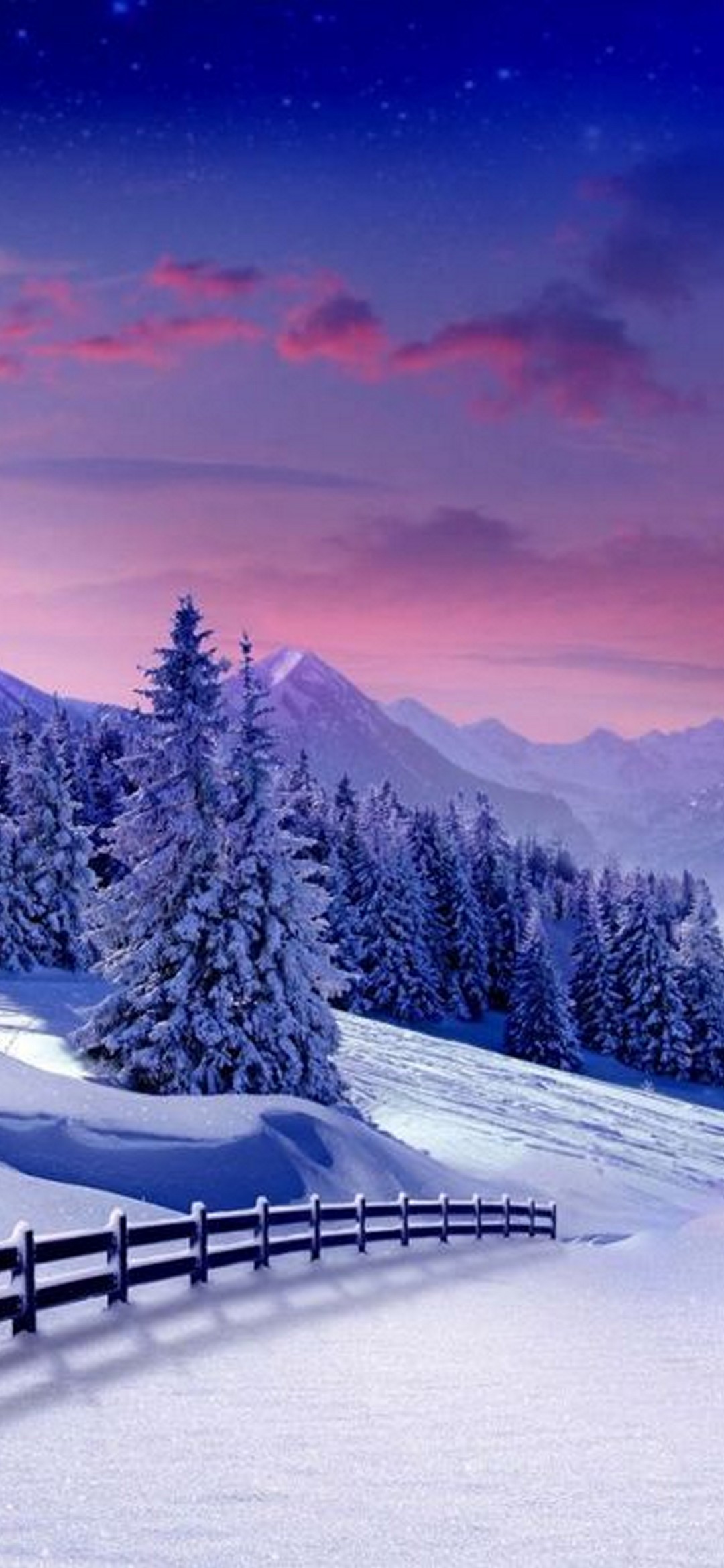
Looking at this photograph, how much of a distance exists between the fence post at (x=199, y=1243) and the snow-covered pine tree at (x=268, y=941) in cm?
2165

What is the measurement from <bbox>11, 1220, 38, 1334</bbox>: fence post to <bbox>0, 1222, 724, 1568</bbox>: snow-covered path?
0.80 ft

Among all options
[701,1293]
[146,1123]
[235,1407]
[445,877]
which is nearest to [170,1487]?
[235,1407]

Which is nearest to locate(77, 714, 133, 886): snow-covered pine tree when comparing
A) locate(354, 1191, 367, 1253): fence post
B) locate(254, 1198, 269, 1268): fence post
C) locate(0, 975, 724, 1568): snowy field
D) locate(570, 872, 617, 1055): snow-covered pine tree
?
locate(570, 872, 617, 1055): snow-covered pine tree

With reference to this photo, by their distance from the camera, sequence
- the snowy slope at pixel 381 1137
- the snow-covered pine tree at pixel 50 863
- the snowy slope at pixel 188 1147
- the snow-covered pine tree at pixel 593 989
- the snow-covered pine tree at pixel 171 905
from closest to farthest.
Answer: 1. the snowy slope at pixel 188 1147
2. the snowy slope at pixel 381 1137
3. the snow-covered pine tree at pixel 171 905
4. the snow-covered pine tree at pixel 50 863
5. the snow-covered pine tree at pixel 593 989

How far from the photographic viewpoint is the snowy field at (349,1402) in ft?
23.5

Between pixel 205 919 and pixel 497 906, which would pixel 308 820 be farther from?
pixel 205 919

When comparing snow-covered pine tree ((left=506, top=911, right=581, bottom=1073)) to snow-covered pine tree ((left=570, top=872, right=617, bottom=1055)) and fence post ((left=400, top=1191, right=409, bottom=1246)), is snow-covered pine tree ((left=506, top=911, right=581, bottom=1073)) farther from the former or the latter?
fence post ((left=400, top=1191, right=409, bottom=1246))

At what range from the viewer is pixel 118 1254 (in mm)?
14297

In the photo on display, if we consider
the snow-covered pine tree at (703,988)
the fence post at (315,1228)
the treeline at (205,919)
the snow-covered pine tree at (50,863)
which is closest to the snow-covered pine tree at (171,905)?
the treeline at (205,919)

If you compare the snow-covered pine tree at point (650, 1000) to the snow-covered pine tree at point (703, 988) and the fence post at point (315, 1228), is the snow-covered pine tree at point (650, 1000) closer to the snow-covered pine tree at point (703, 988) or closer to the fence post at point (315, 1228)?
the snow-covered pine tree at point (703, 988)

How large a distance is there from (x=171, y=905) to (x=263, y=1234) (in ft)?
70.9

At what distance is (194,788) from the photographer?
40.1m

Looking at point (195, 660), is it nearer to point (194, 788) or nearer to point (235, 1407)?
point (194, 788)

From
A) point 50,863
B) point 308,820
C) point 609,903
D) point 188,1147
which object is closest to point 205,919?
point 188,1147
